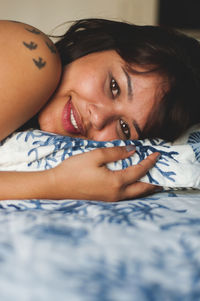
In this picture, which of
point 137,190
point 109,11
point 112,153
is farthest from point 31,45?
point 109,11

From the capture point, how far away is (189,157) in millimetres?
781

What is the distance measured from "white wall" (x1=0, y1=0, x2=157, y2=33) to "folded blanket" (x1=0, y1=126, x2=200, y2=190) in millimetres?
1489

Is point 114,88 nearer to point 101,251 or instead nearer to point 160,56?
point 160,56

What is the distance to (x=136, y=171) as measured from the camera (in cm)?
73

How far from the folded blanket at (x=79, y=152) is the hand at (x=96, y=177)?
0.03 m

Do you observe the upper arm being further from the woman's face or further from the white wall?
the white wall

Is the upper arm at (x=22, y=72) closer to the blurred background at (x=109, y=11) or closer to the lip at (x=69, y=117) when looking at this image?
the lip at (x=69, y=117)

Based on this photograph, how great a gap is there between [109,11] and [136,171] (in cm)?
166

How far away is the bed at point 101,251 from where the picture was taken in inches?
13.1

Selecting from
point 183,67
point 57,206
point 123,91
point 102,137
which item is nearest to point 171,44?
point 183,67

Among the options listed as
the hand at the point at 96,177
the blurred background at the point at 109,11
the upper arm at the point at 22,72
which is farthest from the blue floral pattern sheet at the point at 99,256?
the blurred background at the point at 109,11

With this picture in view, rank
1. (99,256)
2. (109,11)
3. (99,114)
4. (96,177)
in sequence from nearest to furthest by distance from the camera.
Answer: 1. (99,256)
2. (96,177)
3. (99,114)
4. (109,11)

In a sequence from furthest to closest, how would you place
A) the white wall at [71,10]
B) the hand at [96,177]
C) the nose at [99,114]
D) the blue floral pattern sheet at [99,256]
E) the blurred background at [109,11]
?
the white wall at [71,10]
the blurred background at [109,11]
the nose at [99,114]
the hand at [96,177]
the blue floral pattern sheet at [99,256]

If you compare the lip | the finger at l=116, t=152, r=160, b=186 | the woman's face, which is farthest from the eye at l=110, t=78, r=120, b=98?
the finger at l=116, t=152, r=160, b=186
